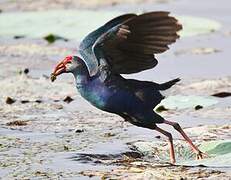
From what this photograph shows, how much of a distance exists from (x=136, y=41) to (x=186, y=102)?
5.97ft

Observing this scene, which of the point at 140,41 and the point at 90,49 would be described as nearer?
the point at 140,41

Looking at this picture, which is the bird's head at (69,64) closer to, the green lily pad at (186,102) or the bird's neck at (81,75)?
the bird's neck at (81,75)

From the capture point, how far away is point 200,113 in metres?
6.84

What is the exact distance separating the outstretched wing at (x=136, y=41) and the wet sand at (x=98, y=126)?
274 mm

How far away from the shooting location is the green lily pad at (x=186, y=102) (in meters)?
7.11

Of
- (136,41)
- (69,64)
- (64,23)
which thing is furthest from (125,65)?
(64,23)

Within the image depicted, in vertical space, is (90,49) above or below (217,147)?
above

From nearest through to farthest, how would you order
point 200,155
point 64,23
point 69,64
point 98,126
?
point 200,155 → point 69,64 → point 98,126 → point 64,23

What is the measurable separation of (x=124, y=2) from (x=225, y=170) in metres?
8.53

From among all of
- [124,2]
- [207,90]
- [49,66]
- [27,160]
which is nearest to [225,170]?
[27,160]

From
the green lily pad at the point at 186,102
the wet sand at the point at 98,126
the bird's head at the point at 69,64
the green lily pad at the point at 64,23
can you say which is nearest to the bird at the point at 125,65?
the bird's head at the point at 69,64

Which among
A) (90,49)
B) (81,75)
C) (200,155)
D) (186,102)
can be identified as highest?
(90,49)

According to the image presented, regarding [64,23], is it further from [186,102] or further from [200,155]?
[200,155]

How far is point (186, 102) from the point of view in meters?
7.21
